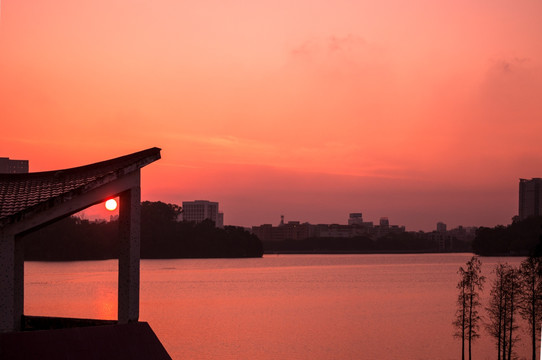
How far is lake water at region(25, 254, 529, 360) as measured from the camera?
85000 mm

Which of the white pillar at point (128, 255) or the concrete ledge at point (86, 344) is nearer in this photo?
the concrete ledge at point (86, 344)

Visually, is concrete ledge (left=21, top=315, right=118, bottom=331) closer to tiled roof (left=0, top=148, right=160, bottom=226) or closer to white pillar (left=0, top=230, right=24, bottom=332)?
white pillar (left=0, top=230, right=24, bottom=332)

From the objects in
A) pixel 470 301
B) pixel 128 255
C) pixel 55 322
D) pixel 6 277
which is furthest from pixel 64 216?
pixel 470 301

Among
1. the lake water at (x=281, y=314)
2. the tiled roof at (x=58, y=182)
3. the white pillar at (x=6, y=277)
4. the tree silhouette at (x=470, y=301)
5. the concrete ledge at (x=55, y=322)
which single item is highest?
the tiled roof at (x=58, y=182)

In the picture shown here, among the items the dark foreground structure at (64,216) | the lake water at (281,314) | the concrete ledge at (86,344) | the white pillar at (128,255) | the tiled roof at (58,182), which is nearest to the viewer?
the concrete ledge at (86,344)

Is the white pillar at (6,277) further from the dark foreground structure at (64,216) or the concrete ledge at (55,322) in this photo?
the concrete ledge at (55,322)

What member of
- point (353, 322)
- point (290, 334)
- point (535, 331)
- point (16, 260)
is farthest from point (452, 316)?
point (16, 260)

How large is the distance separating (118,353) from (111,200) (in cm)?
322

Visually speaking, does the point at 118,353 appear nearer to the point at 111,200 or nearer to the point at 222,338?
the point at 111,200

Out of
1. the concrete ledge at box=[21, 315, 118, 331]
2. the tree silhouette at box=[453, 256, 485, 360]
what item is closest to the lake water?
the tree silhouette at box=[453, 256, 485, 360]

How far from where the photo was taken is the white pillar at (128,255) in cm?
1562

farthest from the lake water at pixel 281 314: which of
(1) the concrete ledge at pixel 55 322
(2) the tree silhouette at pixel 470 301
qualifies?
(1) the concrete ledge at pixel 55 322

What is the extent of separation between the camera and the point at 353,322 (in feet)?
360

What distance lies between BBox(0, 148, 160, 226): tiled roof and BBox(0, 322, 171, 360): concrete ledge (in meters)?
2.20
